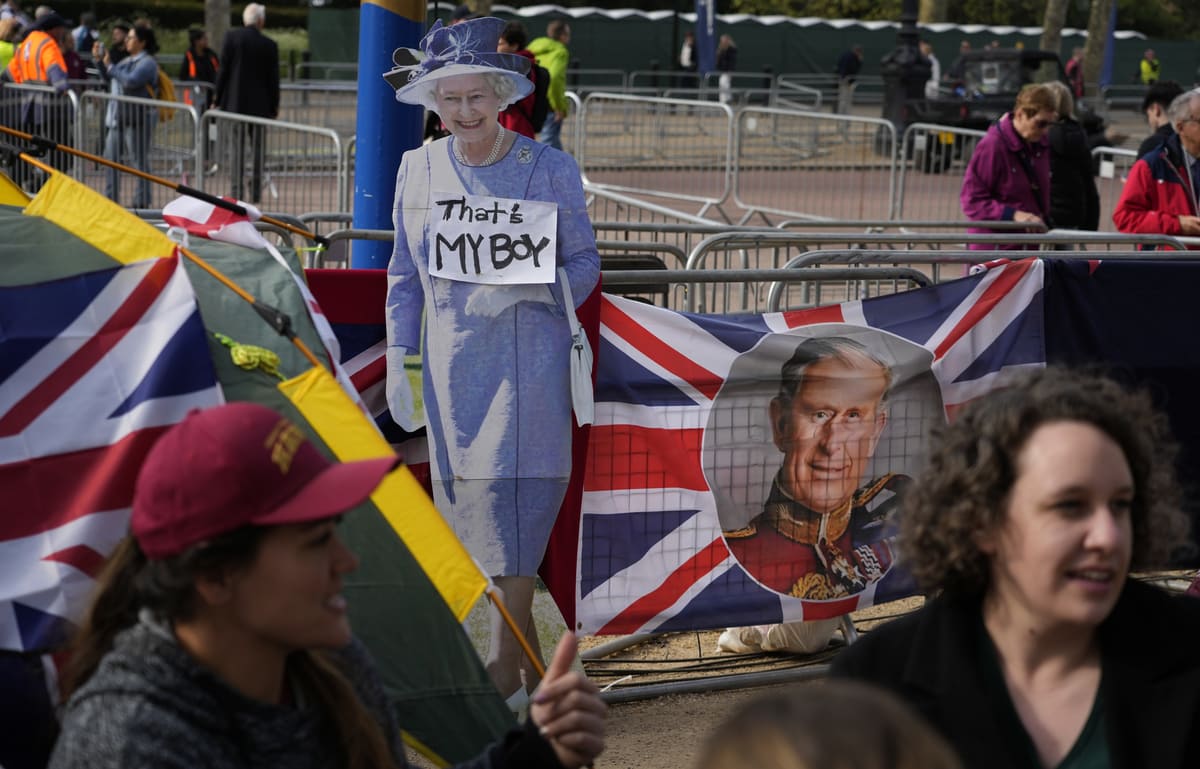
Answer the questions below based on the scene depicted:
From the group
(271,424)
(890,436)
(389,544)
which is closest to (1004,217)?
(890,436)

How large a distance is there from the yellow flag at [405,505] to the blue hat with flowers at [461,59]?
157 cm

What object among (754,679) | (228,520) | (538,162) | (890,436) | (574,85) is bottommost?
(754,679)

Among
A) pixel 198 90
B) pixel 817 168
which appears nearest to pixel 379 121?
pixel 817 168

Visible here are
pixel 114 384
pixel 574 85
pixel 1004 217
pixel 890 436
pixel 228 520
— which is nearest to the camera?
pixel 228 520

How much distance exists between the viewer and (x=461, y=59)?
15.7ft

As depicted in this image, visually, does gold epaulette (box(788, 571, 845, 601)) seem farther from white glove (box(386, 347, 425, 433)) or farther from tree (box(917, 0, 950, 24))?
tree (box(917, 0, 950, 24))

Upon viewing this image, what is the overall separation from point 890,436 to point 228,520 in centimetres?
390

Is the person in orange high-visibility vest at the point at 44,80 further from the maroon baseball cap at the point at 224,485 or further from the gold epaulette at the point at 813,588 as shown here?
the maroon baseball cap at the point at 224,485

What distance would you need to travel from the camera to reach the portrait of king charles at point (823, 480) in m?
5.57

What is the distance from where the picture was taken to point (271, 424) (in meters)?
2.25

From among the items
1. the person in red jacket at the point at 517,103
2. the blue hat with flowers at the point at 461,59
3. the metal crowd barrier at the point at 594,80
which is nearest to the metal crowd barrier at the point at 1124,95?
the metal crowd barrier at the point at 594,80

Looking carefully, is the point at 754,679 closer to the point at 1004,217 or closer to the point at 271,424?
the point at 271,424

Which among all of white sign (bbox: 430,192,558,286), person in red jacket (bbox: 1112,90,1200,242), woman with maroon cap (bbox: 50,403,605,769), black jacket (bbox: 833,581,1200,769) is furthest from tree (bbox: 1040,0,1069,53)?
woman with maroon cap (bbox: 50,403,605,769)

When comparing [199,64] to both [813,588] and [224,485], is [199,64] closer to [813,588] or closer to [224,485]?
A: [813,588]
